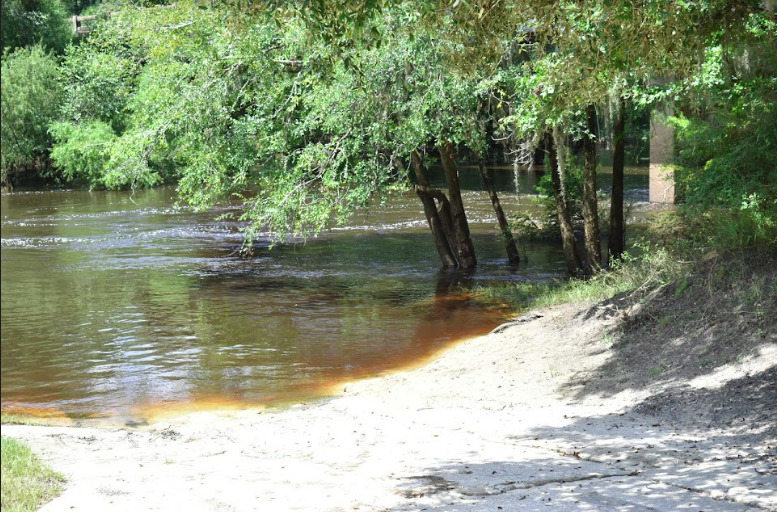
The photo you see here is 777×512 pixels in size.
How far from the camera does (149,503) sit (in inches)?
246

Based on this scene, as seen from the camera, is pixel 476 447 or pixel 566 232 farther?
pixel 566 232

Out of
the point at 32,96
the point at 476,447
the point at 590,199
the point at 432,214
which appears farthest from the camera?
the point at 32,96

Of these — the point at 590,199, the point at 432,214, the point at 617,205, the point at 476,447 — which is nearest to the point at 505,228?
the point at 432,214

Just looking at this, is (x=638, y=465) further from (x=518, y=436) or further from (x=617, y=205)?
(x=617, y=205)

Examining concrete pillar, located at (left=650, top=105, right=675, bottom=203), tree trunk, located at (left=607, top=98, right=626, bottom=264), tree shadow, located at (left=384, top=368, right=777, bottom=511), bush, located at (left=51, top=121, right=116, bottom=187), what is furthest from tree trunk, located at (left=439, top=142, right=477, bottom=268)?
bush, located at (left=51, top=121, right=116, bottom=187)

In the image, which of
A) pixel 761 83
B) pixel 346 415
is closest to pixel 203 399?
pixel 346 415

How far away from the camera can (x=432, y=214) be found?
19.9 metres

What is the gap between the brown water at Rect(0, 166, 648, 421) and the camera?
12.3 meters

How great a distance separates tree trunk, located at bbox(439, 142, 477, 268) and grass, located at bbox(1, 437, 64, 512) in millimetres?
12490

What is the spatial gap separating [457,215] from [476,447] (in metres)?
12.5

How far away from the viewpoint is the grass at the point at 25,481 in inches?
240

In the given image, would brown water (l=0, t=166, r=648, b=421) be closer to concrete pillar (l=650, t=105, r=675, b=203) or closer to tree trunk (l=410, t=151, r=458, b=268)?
tree trunk (l=410, t=151, r=458, b=268)

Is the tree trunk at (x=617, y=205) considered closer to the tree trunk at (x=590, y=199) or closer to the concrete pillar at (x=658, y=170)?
the tree trunk at (x=590, y=199)

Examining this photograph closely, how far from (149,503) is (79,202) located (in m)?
33.3
